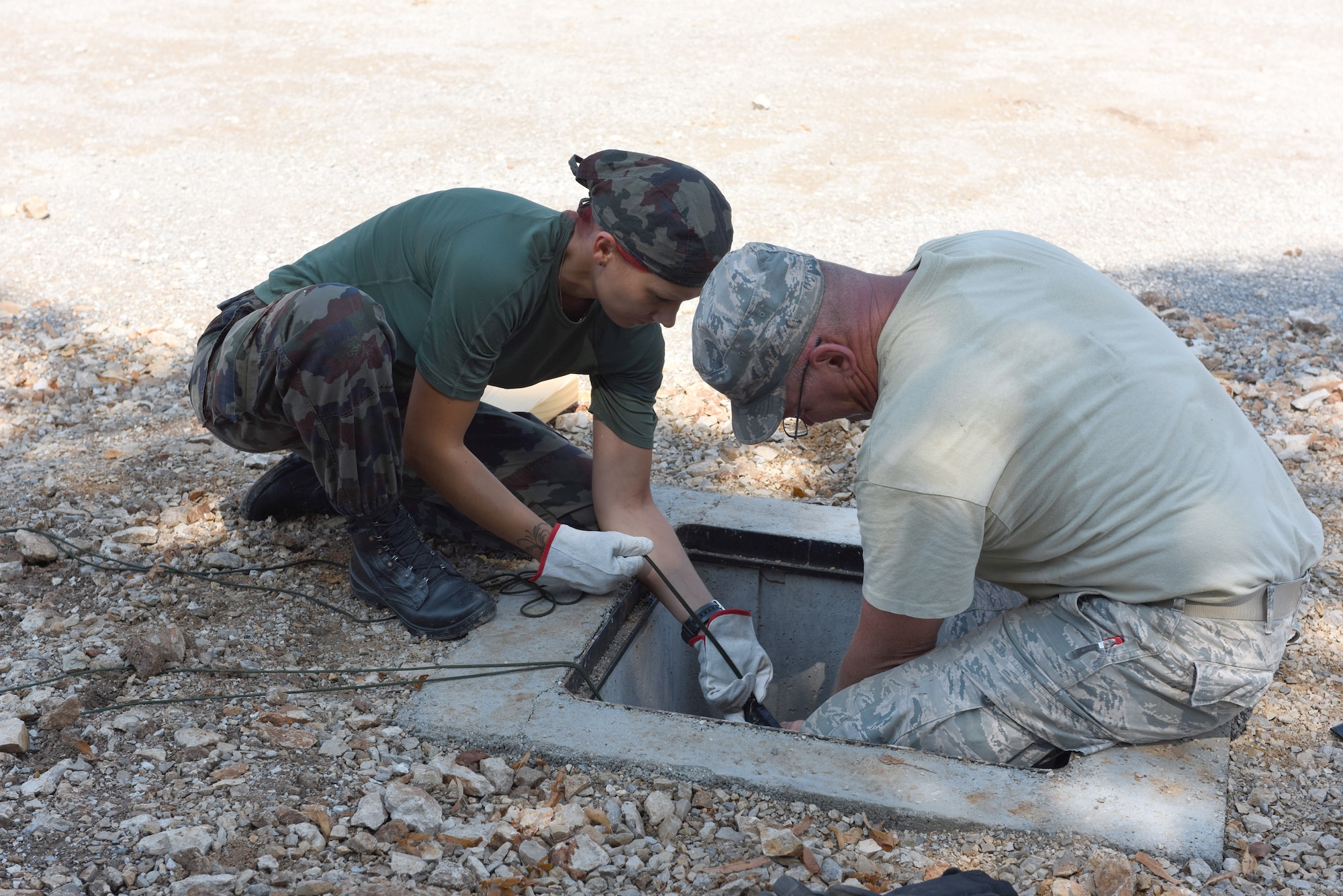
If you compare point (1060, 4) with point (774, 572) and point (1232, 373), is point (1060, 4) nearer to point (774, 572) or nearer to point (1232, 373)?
point (1232, 373)

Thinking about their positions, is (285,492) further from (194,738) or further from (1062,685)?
(1062,685)

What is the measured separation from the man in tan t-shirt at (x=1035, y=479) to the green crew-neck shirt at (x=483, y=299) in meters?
0.58

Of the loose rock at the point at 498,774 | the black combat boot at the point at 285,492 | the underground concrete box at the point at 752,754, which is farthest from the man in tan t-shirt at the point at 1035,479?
the black combat boot at the point at 285,492

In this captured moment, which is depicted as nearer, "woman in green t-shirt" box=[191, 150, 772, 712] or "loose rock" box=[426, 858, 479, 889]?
"loose rock" box=[426, 858, 479, 889]

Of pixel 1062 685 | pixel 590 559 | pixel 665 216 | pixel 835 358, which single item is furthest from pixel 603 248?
pixel 1062 685

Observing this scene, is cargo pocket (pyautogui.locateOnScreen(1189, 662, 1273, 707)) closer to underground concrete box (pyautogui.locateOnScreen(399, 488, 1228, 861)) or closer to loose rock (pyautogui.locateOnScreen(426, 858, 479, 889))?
underground concrete box (pyautogui.locateOnScreen(399, 488, 1228, 861))

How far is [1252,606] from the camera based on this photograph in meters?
2.21

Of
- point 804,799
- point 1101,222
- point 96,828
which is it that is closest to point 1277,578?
point 804,799

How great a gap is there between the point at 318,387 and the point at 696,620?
1.15 metres

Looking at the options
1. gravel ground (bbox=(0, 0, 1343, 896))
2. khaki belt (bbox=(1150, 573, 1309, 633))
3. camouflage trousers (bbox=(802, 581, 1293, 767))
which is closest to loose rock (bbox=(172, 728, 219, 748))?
gravel ground (bbox=(0, 0, 1343, 896))

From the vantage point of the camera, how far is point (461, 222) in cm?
275

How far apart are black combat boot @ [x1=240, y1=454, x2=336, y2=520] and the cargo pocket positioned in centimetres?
232

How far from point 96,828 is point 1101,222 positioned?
6179 millimetres

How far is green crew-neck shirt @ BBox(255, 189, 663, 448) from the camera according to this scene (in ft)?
8.59
